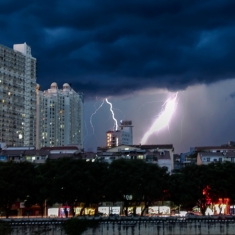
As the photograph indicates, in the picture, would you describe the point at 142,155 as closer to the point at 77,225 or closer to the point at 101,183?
the point at 101,183

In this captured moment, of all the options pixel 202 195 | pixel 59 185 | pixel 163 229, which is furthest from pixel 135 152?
pixel 163 229

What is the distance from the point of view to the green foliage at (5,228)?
205 ft

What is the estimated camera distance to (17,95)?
180 metres

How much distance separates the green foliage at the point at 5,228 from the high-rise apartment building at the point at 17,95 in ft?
369

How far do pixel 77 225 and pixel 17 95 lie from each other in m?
121

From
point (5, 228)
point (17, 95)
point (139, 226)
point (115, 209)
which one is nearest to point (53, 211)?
point (115, 209)

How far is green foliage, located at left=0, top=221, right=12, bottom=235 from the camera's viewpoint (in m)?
62.5

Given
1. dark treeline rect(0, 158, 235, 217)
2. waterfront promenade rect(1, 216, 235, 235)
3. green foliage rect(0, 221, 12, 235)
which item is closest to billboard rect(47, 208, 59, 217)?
dark treeline rect(0, 158, 235, 217)

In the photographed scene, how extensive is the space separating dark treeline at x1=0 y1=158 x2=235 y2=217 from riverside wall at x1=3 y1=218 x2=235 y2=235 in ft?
39.0

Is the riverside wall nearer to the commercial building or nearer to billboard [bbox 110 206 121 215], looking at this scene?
billboard [bbox 110 206 121 215]

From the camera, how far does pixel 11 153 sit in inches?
4818

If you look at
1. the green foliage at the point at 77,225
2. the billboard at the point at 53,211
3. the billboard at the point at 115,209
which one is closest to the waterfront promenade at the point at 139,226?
the green foliage at the point at 77,225

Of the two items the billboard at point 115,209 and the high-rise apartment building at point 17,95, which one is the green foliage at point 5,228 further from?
the high-rise apartment building at point 17,95

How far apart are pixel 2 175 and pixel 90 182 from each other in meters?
12.2
